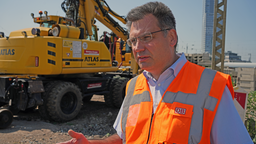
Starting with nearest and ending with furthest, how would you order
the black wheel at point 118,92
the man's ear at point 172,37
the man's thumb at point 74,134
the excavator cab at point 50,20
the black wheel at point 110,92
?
the man's thumb at point 74,134
the man's ear at point 172,37
the excavator cab at point 50,20
the black wheel at point 118,92
the black wheel at point 110,92

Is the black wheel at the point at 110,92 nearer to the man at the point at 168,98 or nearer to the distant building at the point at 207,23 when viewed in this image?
the man at the point at 168,98

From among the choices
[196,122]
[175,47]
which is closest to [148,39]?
[175,47]

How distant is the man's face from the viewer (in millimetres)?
1689

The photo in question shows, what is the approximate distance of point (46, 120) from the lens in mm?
6258

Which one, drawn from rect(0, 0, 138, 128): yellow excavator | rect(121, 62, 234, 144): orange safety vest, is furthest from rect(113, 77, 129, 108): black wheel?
rect(121, 62, 234, 144): orange safety vest

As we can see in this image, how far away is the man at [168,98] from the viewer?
137 centimetres

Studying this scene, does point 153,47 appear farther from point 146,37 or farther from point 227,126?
point 227,126

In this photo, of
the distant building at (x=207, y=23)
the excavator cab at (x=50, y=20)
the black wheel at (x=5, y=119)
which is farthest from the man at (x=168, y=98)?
the distant building at (x=207, y=23)

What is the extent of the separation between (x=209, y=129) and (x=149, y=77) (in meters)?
0.67

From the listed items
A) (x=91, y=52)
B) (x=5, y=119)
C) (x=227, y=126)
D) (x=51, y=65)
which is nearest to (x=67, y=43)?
(x=51, y=65)

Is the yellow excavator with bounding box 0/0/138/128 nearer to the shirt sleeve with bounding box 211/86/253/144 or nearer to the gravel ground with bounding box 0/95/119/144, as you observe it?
the gravel ground with bounding box 0/95/119/144

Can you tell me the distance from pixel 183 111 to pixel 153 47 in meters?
0.53

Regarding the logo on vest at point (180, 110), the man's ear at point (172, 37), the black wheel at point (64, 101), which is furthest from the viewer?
the black wheel at point (64, 101)

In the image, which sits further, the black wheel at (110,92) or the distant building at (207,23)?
the distant building at (207,23)
